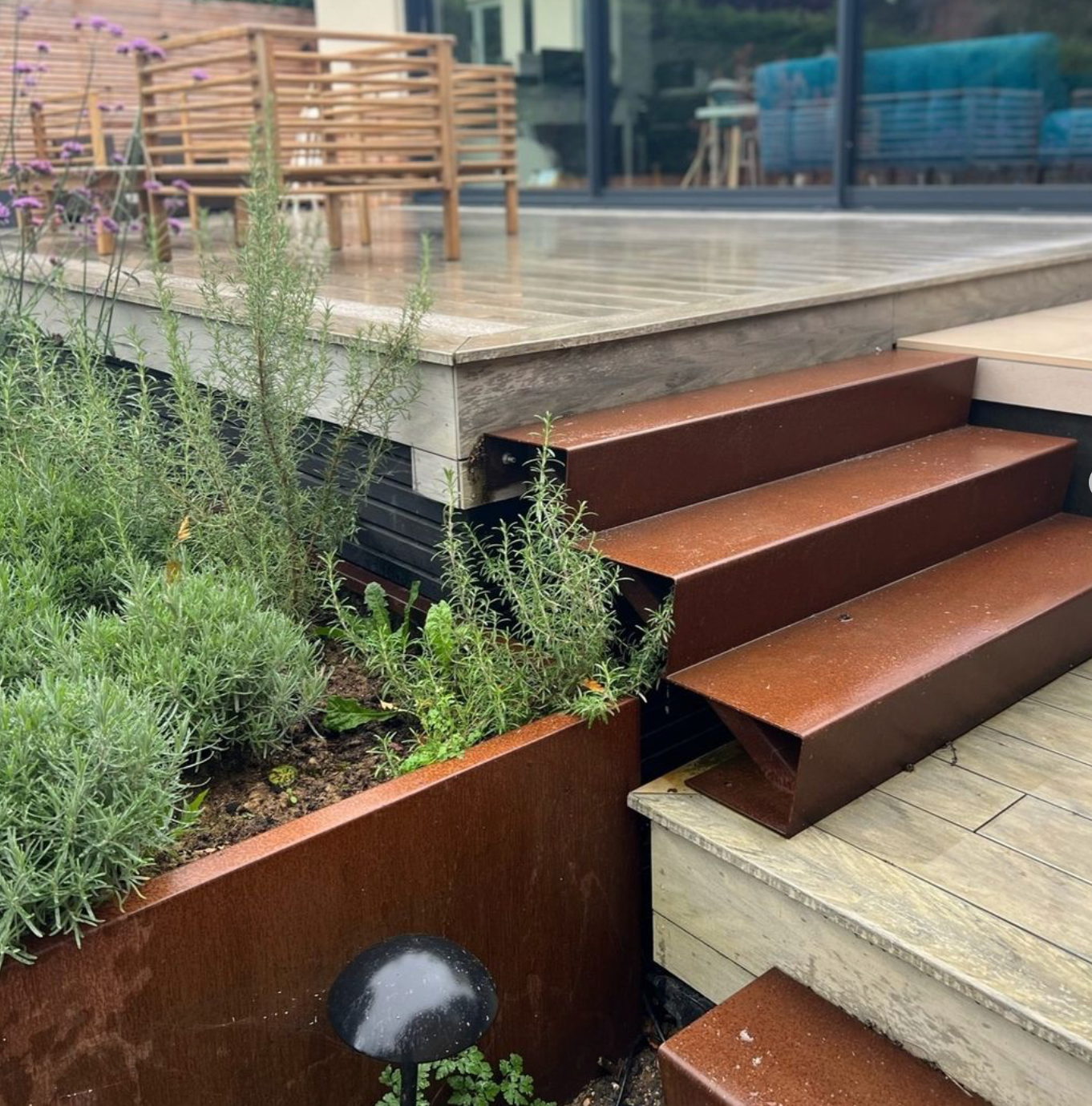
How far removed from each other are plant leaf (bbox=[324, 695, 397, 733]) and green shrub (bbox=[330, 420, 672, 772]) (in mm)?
46

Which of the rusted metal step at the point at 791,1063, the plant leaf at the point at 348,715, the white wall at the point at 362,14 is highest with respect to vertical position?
the white wall at the point at 362,14

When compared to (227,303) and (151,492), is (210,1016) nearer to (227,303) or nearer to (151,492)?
(151,492)

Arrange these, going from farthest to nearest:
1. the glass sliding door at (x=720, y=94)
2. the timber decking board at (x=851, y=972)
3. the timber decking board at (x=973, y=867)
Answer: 1. the glass sliding door at (x=720, y=94)
2. the timber decking board at (x=973, y=867)
3. the timber decking board at (x=851, y=972)

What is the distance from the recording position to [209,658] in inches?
70.3

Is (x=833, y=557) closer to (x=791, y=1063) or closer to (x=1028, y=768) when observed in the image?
(x=1028, y=768)

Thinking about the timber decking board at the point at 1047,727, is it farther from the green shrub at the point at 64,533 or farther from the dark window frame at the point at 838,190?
the dark window frame at the point at 838,190

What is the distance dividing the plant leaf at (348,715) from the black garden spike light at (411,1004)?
2.02 ft

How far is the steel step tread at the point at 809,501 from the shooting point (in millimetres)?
2049

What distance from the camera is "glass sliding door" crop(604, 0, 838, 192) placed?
225 inches

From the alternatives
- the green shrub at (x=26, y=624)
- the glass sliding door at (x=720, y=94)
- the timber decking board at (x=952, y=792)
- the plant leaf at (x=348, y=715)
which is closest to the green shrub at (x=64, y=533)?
the green shrub at (x=26, y=624)

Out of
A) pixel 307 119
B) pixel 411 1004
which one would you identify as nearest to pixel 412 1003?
pixel 411 1004

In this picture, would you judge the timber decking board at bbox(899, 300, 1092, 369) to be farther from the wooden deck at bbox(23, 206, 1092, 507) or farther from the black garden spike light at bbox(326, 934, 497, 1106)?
the black garden spike light at bbox(326, 934, 497, 1106)

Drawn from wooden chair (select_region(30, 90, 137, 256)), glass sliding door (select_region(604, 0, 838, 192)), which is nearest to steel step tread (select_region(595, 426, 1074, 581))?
wooden chair (select_region(30, 90, 137, 256))

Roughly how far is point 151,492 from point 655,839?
1.18 m
